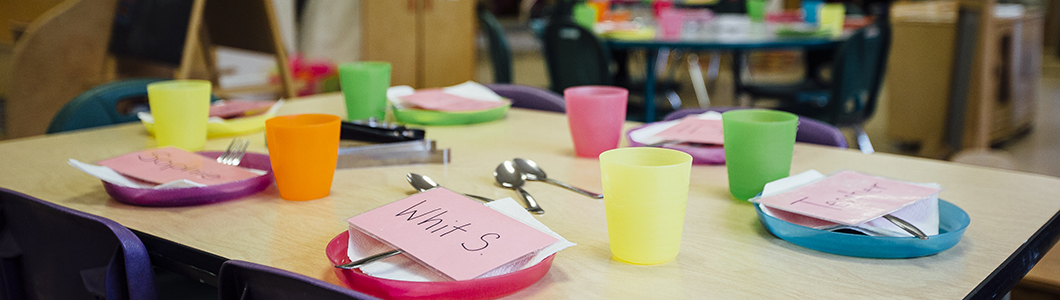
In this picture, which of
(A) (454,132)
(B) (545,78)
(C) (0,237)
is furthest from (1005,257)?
(B) (545,78)

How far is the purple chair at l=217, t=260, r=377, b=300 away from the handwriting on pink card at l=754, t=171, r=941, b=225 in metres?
0.44

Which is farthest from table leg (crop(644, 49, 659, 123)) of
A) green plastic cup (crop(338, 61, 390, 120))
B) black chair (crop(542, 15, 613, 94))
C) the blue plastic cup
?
green plastic cup (crop(338, 61, 390, 120))

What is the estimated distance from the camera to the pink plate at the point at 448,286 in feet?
1.87

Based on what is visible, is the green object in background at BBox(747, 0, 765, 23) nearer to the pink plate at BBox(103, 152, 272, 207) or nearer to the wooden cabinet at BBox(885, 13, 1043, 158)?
the wooden cabinet at BBox(885, 13, 1043, 158)

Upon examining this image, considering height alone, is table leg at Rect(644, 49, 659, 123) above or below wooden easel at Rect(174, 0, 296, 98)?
below

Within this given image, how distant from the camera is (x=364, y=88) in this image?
133cm

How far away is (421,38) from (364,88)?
290cm

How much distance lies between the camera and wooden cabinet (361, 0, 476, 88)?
13.1 ft

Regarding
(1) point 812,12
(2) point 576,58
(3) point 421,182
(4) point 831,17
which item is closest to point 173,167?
(3) point 421,182

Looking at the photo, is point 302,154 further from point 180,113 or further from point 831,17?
point 831,17

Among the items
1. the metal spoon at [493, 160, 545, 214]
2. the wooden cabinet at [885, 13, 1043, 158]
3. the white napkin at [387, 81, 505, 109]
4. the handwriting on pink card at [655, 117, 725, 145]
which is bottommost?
the wooden cabinet at [885, 13, 1043, 158]

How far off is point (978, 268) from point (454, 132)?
0.87 m

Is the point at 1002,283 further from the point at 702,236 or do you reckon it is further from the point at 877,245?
the point at 702,236

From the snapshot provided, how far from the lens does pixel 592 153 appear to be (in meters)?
1.09
